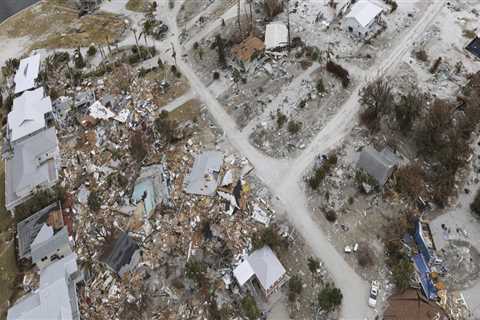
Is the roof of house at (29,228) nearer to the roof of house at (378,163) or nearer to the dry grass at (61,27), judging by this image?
the roof of house at (378,163)

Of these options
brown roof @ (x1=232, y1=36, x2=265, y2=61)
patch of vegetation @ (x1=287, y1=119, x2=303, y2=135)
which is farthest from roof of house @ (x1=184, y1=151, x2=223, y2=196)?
brown roof @ (x1=232, y1=36, x2=265, y2=61)

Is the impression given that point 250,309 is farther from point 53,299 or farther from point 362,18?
point 362,18

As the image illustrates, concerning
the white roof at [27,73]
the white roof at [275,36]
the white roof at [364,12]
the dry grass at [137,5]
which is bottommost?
the white roof at [27,73]

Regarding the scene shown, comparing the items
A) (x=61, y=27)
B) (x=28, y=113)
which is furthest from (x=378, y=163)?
(x=61, y=27)

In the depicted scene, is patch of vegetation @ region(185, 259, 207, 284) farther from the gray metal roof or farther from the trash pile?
the gray metal roof

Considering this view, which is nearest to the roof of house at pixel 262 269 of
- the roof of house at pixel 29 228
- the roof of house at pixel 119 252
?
the roof of house at pixel 119 252
